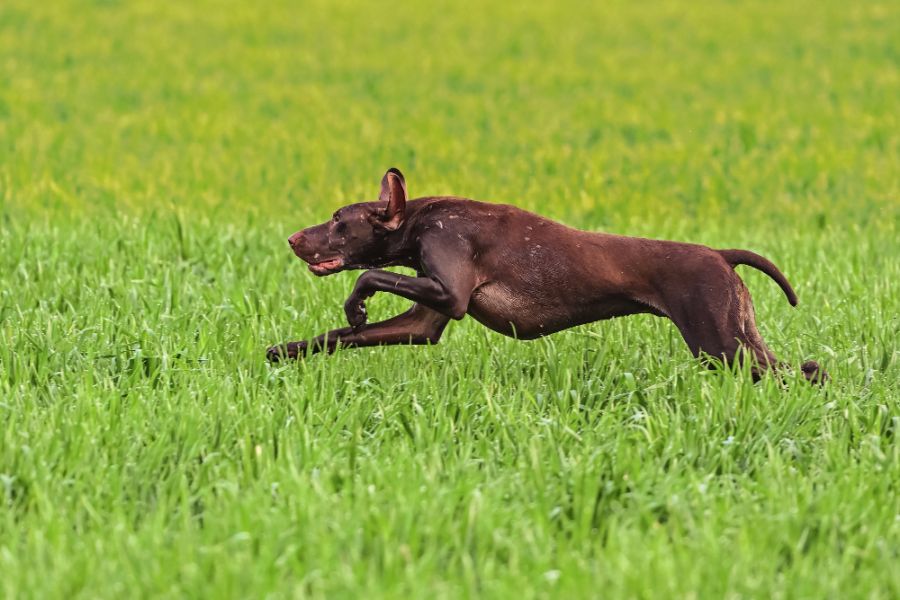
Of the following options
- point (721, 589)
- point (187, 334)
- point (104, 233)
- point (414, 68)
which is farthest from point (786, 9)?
point (721, 589)

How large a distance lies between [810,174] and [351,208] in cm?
771

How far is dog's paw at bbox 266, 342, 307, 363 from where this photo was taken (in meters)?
5.96

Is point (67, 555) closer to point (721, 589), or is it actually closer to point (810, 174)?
point (721, 589)

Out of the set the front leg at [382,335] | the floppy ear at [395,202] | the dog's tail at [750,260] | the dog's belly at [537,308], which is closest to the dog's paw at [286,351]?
the front leg at [382,335]

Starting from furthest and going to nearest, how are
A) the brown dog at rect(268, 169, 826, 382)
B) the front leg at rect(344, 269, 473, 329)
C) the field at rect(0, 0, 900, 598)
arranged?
the brown dog at rect(268, 169, 826, 382) < the front leg at rect(344, 269, 473, 329) < the field at rect(0, 0, 900, 598)

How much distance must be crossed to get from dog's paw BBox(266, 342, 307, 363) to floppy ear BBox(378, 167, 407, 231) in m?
0.70

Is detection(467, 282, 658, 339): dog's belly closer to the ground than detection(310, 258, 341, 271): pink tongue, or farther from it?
closer to the ground

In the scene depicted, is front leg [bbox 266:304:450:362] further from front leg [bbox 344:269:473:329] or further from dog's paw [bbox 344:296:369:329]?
front leg [bbox 344:269:473:329]

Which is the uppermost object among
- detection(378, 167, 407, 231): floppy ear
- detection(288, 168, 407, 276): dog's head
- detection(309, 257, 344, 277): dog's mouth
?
detection(378, 167, 407, 231): floppy ear

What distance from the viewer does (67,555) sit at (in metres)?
3.99

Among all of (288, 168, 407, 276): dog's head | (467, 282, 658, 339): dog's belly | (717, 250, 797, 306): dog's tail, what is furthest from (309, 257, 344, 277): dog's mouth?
(717, 250, 797, 306): dog's tail

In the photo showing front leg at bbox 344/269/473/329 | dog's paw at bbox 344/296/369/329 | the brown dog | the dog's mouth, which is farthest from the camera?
the dog's mouth

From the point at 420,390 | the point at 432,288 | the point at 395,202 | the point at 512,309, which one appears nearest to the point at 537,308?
the point at 512,309

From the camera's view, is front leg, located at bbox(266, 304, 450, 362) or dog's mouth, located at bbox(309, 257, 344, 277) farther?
front leg, located at bbox(266, 304, 450, 362)
